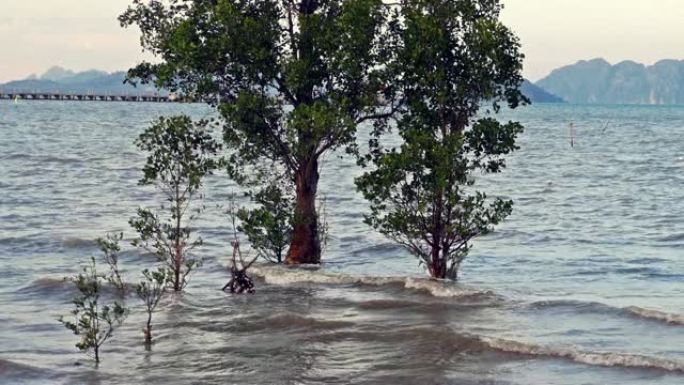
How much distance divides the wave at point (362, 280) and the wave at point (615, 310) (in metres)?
1.79

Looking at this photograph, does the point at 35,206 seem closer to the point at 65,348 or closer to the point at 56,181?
the point at 56,181

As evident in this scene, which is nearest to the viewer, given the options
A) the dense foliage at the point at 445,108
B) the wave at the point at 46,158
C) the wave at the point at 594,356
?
the wave at the point at 594,356

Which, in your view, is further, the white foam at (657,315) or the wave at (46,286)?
the wave at (46,286)

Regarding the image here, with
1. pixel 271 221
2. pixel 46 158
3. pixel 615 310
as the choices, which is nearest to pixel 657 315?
pixel 615 310

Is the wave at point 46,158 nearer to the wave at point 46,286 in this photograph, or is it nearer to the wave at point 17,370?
the wave at point 46,286

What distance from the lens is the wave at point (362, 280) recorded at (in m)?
28.3

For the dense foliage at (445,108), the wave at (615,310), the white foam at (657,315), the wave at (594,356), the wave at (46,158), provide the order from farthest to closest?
the wave at (46,158), the dense foliage at (445,108), the wave at (615,310), the white foam at (657,315), the wave at (594,356)

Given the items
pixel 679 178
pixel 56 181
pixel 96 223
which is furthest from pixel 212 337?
pixel 679 178

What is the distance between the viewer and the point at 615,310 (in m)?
26.5

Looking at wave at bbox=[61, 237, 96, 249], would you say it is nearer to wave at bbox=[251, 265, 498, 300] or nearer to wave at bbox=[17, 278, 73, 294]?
wave at bbox=[17, 278, 73, 294]

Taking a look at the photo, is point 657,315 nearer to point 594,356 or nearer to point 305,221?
point 594,356

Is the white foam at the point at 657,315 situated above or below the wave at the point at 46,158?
above

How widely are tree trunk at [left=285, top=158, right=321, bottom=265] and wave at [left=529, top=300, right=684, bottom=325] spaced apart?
22.3 ft

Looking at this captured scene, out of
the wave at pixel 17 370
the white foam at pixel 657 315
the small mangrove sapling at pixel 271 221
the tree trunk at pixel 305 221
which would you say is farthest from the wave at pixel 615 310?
the wave at pixel 17 370
